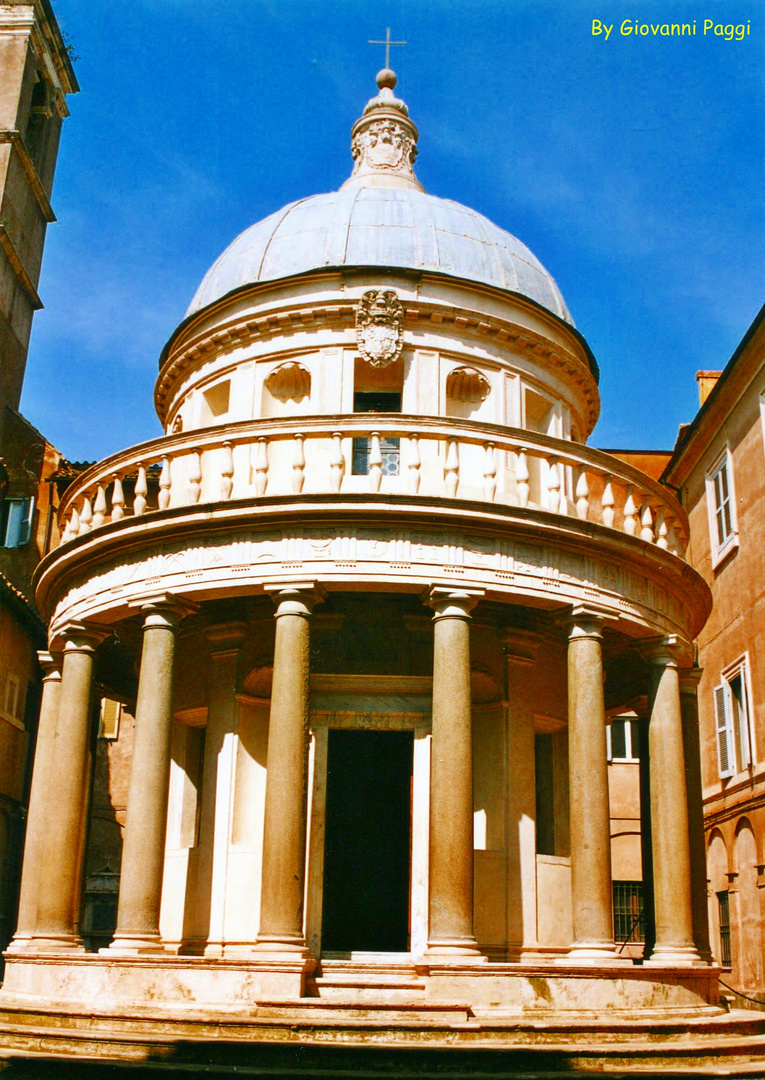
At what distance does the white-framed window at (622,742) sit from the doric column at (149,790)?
18.9 metres

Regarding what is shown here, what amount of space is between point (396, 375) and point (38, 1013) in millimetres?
12574

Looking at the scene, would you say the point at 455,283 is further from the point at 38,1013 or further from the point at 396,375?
the point at 38,1013

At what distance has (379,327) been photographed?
2144cm

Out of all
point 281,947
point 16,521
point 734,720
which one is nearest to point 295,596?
point 281,947

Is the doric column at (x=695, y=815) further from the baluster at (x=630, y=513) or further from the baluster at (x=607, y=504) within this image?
the baluster at (x=607, y=504)

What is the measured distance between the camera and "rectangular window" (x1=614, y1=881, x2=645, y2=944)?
104ft

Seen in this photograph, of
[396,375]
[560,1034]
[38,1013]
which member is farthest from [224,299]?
[560,1034]

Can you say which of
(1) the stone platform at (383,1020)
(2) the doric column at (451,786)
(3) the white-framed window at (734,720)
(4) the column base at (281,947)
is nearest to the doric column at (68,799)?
(1) the stone platform at (383,1020)

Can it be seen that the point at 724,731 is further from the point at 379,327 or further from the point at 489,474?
the point at 379,327

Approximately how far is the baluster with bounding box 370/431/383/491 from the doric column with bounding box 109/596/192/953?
11.7 feet

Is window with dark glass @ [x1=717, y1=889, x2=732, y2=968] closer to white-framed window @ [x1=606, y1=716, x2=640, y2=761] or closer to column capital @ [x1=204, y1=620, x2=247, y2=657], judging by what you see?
white-framed window @ [x1=606, y1=716, x2=640, y2=761]

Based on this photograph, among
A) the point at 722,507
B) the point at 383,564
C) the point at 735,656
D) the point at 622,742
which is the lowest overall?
the point at 383,564

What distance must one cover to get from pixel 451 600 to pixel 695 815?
23.3 ft

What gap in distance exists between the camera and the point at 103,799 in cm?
3231
